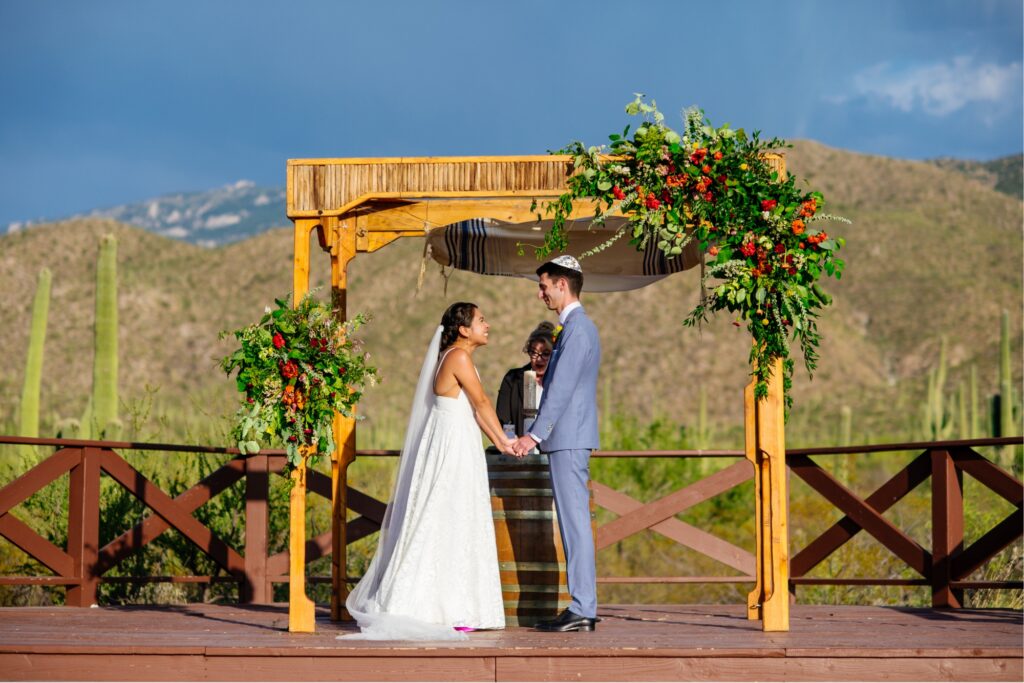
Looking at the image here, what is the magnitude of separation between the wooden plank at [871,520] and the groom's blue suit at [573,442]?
2.67 m

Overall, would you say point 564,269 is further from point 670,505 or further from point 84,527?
point 84,527

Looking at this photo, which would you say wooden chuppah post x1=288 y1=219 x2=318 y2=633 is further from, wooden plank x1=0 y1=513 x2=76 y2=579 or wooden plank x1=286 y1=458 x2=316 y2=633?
wooden plank x1=0 y1=513 x2=76 y2=579

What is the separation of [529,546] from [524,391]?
1.43 metres

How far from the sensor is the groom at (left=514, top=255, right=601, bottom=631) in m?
6.80

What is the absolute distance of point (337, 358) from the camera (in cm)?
716

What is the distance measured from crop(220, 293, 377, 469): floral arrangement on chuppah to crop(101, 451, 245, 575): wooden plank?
2.33 meters

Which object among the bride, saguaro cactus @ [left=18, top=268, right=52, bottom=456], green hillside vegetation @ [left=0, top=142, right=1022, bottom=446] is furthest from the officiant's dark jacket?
green hillside vegetation @ [left=0, top=142, right=1022, bottom=446]

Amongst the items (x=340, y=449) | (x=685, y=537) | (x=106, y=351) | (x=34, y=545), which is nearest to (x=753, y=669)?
(x=340, y=449)

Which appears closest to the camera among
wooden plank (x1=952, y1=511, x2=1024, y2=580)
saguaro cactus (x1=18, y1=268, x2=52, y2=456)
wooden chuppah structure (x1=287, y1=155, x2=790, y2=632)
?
wooden chuppah structure (x1=287, y1=155, x2=790, y2=632)

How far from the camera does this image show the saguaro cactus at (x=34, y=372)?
678 inches

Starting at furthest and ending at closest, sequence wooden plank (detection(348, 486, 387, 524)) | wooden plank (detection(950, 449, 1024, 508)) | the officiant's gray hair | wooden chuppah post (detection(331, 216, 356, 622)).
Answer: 1. wooden plank (detection(348, 486, 387, 524))
2. the officiant's gray hair
3. wooden plank (detection(950, 449, 1024, 508))
4. wooden chuppah post (detection(331, 216, 356, 622))

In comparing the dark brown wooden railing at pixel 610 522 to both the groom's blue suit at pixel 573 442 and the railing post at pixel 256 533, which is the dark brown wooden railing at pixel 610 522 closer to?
the railing post at pixel 256 533

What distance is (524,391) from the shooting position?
8398 millimetres

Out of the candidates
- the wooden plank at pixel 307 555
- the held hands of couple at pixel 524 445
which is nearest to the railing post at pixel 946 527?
the held hands of couple at pixel 524 445
